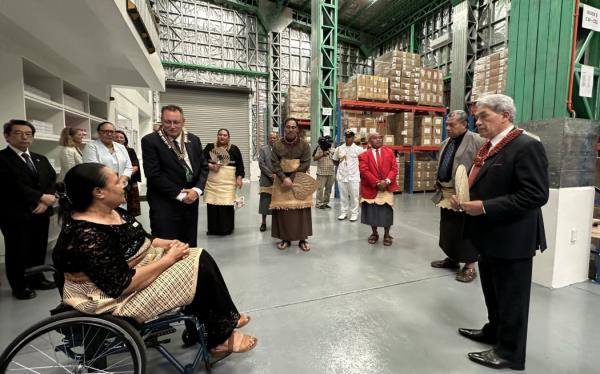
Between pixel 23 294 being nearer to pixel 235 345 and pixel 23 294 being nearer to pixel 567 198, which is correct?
pixel 235 345

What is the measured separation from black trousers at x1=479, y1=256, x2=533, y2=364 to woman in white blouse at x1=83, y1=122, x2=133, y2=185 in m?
3.13

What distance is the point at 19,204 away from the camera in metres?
→ 2.44

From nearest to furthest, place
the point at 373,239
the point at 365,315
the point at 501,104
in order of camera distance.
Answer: the point at 501,104 < the point at 365,315 < the point at 373,239

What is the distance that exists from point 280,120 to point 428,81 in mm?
5043

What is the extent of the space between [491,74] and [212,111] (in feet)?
26.9

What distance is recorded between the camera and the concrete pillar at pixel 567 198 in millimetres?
2516

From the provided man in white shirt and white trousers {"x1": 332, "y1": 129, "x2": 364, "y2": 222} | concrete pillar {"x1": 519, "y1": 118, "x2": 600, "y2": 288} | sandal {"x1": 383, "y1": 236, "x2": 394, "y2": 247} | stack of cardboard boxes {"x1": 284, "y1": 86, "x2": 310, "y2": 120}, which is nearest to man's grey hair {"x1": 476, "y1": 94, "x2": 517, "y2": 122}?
concrete pillar {"x1": 519, "y1": 118, "x2": 600, "y2": 288}

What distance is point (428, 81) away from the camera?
8.25m

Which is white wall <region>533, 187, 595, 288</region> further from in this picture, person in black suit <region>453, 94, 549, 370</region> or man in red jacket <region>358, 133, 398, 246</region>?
man in red jacket <region>358, 133, 398, 246</region>

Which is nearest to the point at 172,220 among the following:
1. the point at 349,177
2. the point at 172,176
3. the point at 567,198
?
the point at 172,176

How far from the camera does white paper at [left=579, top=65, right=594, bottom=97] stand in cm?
255

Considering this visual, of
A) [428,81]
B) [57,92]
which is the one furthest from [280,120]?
[57,92]

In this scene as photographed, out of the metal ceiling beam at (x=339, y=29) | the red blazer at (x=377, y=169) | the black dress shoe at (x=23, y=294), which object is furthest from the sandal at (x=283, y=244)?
the metal ceiling beam at (x=339, y=29)

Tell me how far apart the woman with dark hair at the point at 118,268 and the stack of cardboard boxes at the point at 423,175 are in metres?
7.58
